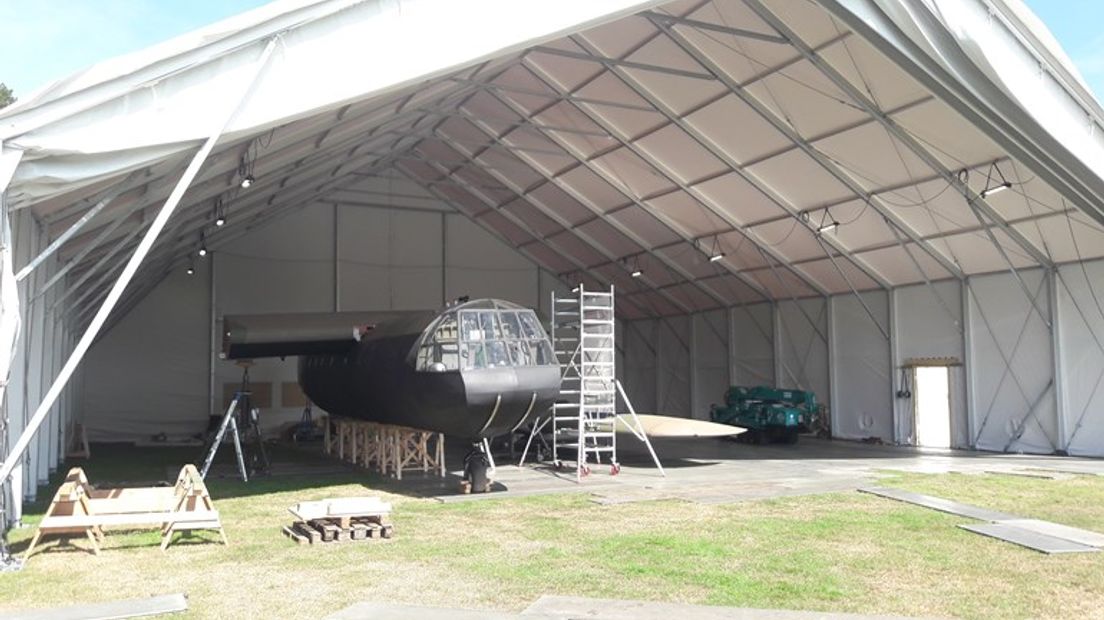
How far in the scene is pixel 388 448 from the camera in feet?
58.2

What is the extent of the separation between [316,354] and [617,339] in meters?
18.2

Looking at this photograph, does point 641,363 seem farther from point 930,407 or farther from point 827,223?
point 827,223

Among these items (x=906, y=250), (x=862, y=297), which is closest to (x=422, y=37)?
(x=906, y=250)

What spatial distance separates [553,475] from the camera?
16188mm

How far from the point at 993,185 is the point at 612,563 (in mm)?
13415

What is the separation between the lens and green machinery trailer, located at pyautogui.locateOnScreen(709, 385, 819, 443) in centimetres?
2338

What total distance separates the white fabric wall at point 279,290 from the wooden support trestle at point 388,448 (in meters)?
10.7

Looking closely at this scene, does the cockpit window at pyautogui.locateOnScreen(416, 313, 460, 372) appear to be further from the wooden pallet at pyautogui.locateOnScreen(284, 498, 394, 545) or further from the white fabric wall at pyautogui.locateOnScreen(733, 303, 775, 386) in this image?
the white fabric wall at pyautogui.locateOnScreen(733, 303, 775, 386)

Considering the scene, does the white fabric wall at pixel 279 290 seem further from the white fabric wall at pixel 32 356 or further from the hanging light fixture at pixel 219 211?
the white fabric wall at pixel 32 356

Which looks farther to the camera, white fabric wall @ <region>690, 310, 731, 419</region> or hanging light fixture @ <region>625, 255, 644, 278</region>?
white fabric wall @ <region>690, 310, 731, 419</region>

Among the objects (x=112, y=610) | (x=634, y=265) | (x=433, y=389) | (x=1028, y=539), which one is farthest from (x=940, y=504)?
(x=634, y=265)

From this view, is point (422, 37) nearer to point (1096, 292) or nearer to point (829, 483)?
point (829, 483)

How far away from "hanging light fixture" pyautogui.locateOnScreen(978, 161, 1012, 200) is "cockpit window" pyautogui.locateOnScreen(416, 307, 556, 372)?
998cm

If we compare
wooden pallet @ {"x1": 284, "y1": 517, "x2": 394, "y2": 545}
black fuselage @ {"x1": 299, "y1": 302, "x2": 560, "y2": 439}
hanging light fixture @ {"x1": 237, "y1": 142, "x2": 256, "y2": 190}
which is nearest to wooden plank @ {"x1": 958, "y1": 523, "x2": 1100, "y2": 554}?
black fuselage @ {"x1": 299, "y1": 302, "x2": 560, "y2": 439}
